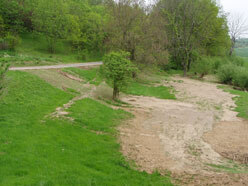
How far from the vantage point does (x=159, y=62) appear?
32.6m

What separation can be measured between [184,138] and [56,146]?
7.16 meters

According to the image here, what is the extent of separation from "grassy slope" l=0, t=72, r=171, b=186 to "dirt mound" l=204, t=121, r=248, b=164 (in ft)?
15.6

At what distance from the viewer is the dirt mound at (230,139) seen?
11.1 metres

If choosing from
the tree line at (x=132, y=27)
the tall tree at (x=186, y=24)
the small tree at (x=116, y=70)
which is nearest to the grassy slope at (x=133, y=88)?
the small tree at (x=116, y=70)

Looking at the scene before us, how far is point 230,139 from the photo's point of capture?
13.3m

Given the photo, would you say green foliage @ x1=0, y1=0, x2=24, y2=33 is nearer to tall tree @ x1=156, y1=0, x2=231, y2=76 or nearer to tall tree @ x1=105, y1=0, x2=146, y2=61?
tall tree @ x1=105, y1=0, x2=146, y2=61

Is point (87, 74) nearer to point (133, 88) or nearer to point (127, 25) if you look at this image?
point (133, 88)

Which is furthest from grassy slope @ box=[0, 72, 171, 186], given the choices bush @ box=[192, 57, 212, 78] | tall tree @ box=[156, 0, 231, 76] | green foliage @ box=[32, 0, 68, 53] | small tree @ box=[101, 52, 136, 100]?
tall tree @ box=[156, 0, 231, 76]

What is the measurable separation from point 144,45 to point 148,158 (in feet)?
78.3

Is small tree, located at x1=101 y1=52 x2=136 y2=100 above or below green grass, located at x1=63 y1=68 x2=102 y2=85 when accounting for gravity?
above

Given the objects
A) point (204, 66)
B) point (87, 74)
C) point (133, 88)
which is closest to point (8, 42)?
point (87, 74)

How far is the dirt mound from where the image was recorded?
11.1 meters

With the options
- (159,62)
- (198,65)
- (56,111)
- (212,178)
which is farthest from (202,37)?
(212,178)

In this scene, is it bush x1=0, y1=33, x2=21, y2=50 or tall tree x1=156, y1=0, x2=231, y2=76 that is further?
tall tree x1=156, y1=0, x2=231, y2=76
